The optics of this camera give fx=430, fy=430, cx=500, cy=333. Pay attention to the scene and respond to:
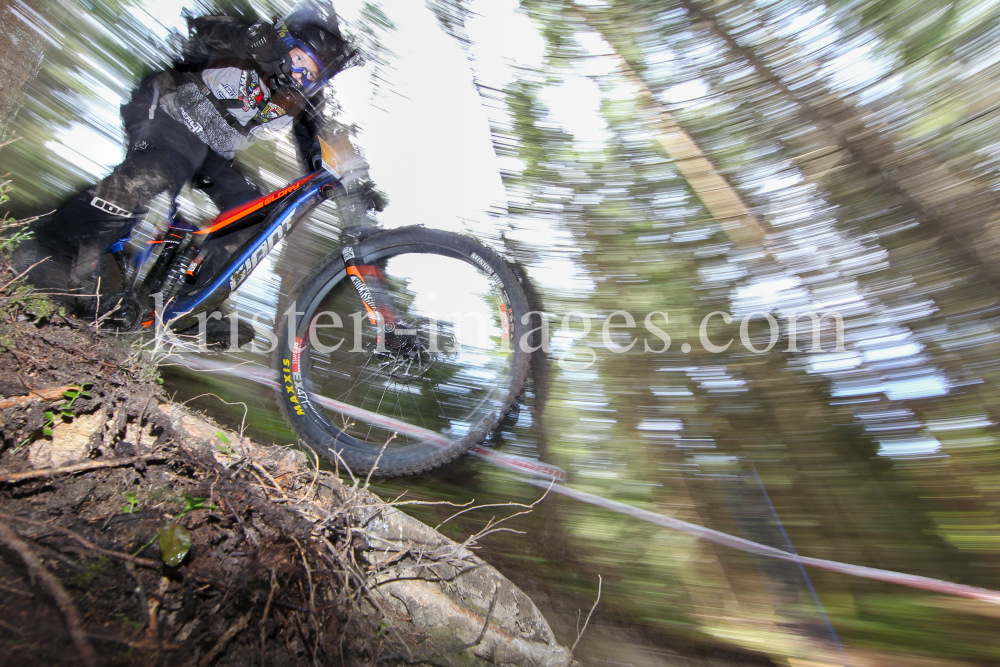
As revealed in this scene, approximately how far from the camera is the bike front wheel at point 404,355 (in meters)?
2.01

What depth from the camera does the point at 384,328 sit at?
7.04ft

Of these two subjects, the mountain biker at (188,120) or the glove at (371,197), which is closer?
the mountain biker at (188,120)

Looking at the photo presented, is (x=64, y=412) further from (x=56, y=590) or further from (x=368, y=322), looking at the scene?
(x=368, y=322)

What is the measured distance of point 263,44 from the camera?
1.89m

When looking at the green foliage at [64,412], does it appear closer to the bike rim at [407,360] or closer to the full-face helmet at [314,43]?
the bike rim at [407,360]

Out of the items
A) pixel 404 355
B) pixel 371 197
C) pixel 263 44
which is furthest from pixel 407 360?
pixel 263 44

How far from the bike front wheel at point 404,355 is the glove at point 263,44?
34.2 inches

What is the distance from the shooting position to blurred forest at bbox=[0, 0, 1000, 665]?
175 cm

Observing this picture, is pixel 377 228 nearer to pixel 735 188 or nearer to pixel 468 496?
pixel 468 496

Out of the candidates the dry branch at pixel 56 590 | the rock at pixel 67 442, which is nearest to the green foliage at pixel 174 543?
the dry branch at pixel 56 590

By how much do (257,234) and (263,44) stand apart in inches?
34.8

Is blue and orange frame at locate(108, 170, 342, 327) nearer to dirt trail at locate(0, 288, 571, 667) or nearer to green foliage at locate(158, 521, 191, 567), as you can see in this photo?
dirt trail at locate(0, 288, 571, 667)

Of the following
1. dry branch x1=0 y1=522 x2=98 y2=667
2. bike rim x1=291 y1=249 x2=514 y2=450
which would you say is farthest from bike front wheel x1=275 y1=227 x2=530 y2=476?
dry branch x1=0 y1=522 x2=98 y2=667

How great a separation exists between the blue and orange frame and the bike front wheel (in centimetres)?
33
